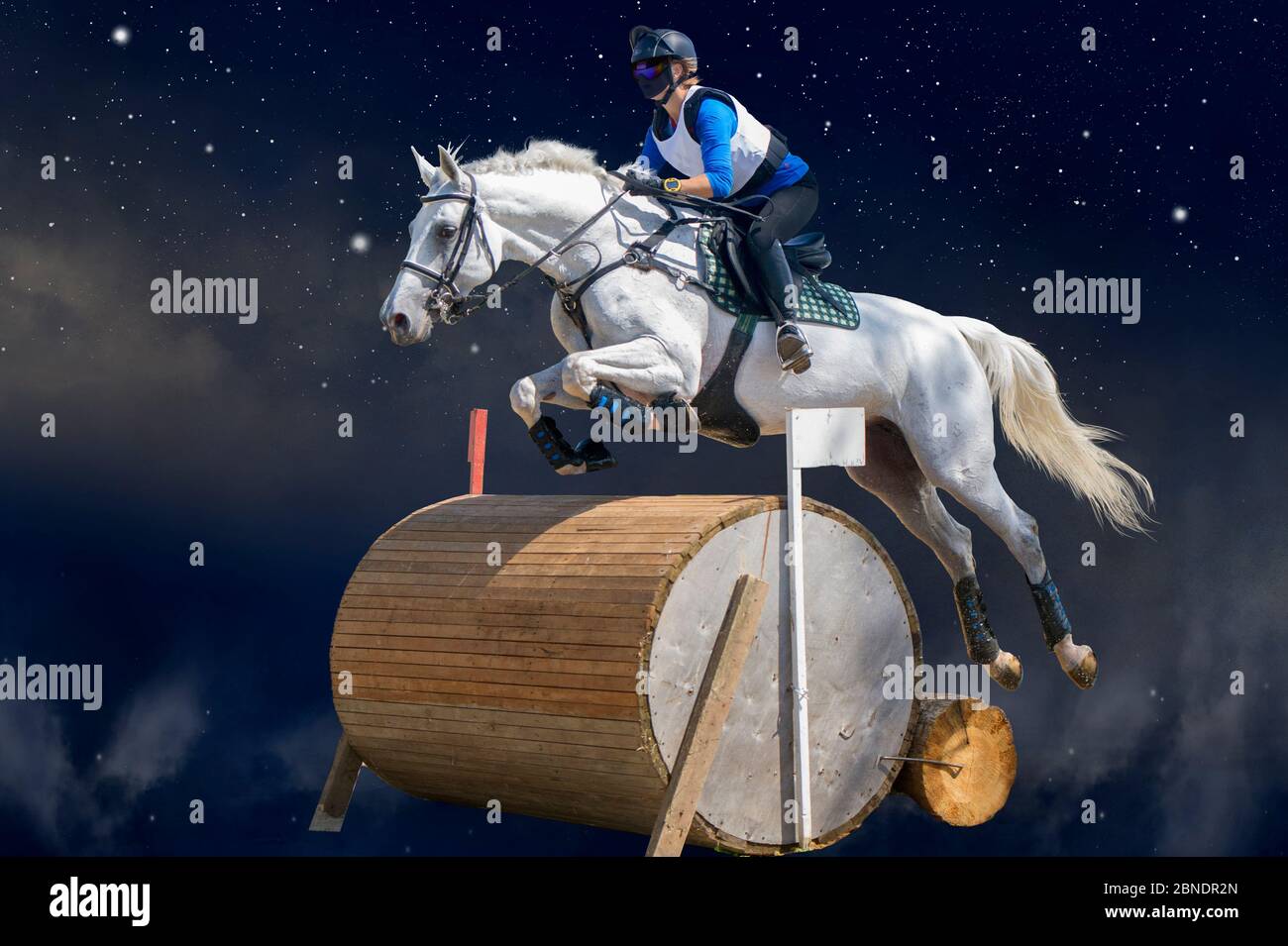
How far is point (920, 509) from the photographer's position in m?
7.95

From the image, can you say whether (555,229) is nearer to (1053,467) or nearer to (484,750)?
(484,750)

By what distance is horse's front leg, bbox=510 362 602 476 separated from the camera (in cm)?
642

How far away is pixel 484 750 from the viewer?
6418 mm

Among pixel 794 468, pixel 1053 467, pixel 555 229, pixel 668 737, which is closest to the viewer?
pixel 668 737

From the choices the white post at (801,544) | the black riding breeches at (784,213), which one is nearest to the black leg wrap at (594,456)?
the white post at (801,544)

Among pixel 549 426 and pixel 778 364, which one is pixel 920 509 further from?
pixel 549 426

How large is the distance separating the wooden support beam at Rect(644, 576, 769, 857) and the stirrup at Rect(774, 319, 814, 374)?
3.97 ft

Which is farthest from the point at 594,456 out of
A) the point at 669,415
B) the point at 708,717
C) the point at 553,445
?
the point at 708,717

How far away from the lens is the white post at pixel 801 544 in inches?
244

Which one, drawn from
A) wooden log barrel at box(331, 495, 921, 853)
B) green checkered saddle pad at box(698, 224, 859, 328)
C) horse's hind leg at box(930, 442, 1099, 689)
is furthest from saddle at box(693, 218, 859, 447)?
horse's hind leg at box(930, 442, 1099, 689)

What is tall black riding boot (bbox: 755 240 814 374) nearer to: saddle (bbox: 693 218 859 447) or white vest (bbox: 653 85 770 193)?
saddle (bbox: 693 218 859 447)

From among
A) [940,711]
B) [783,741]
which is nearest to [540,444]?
[783,741]

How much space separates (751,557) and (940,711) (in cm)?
136

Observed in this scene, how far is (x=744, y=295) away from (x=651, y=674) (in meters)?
1.97
